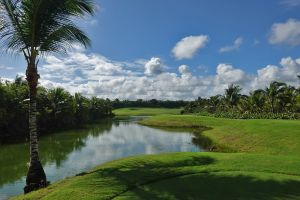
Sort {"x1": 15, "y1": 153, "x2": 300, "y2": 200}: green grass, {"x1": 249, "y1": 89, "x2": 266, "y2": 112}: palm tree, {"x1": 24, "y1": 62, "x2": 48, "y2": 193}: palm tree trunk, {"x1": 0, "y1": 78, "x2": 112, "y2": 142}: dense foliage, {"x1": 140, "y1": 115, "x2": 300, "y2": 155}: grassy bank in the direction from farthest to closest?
{"x1": 249, "y1": 89, "x2": 266, "y2": 112}: palm tree → {"x1": 0, "y1": 78, "x2": 112, "y2": 142}: dense foliage → {"x1": 140, "y1": 115, "x2": 300, "y2": 155}: grassy bank → {"x1": 24, "y1": 62, "x2": 48, "y2": 193}: palm tree trunk → {"x1": 15, "y1": 153, "x2": 300, "y2": 200}: green grass

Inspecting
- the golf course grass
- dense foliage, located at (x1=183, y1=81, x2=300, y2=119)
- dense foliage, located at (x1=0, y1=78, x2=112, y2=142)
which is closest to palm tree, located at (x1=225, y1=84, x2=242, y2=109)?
dense foliage, located at (x1=183, y1=81, x2=300, y2=119)

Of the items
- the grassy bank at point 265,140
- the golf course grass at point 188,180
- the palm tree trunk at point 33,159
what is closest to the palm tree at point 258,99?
the grassy bank at point 265,140

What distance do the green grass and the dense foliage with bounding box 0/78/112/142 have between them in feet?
75.6

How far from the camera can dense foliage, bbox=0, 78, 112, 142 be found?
5188cm

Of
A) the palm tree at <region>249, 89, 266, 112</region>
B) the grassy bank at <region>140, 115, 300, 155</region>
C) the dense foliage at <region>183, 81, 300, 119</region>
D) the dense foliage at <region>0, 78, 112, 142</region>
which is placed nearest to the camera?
the grassy bank at <region>140, 115, 300, 155</region>

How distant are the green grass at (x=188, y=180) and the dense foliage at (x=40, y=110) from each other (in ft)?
75.6

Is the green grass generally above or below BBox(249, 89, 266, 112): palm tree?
below

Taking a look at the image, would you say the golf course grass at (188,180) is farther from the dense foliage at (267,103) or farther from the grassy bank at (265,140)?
the dense foliage at (267,103)

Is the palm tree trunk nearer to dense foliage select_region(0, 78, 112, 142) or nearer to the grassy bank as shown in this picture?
the grassy bank

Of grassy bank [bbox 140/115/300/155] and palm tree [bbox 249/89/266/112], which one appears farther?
palm tree [bbox 249/89/266/112]

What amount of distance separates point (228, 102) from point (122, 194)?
92.1 meters

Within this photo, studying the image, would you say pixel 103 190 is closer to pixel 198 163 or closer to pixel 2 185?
pixel 198 163

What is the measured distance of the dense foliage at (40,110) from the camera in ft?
170

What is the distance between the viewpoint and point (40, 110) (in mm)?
64750
